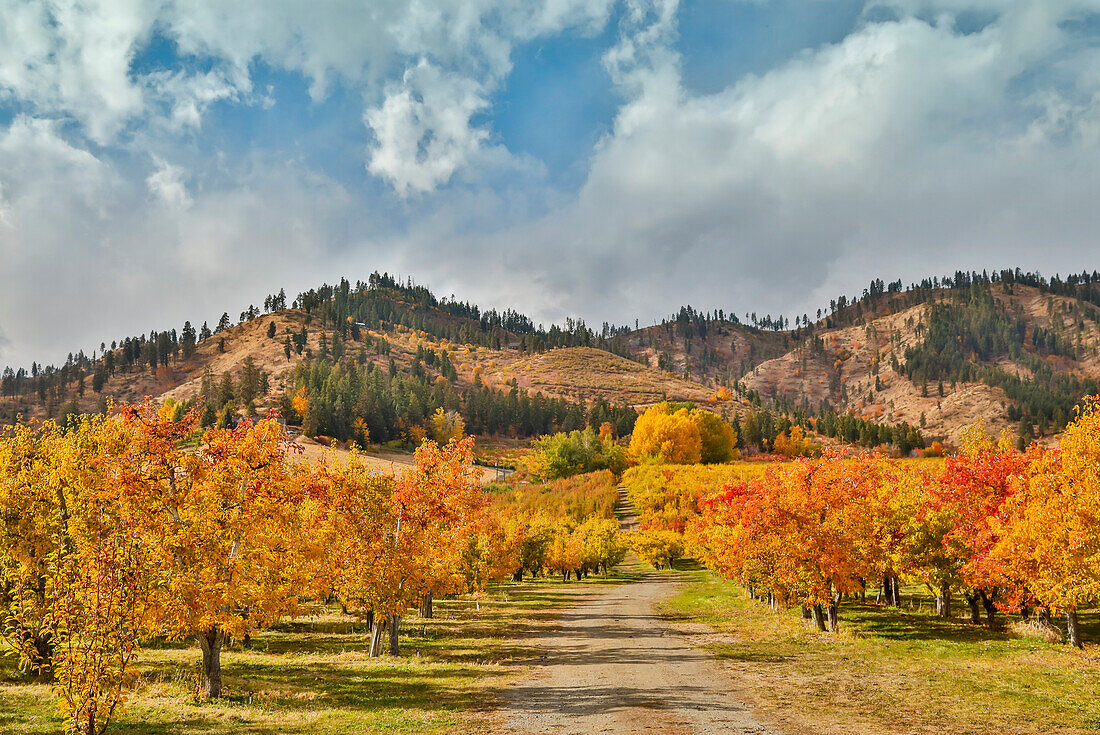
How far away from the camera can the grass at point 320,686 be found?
1891 centimetres

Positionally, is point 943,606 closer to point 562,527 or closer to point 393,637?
point 393,637

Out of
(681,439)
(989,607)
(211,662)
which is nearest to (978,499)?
(989,607)

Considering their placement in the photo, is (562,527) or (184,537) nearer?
(184,537)

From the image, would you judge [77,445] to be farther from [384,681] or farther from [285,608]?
[384,681]

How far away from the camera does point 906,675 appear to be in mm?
25656

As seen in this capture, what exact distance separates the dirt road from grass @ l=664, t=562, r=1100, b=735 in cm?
145

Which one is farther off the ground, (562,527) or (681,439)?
(681,439)

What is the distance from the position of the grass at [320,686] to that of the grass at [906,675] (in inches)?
434

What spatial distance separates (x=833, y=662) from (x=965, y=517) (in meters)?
14.7

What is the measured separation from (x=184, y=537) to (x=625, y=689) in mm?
17388

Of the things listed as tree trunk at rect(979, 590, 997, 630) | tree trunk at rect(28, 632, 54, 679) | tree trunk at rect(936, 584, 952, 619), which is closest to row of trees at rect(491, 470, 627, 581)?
tree trunk at rect(936, 584, 952, 619)

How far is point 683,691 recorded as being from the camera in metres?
23.3

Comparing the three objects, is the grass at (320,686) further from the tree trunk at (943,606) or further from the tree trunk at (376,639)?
the tree trunk at (943,606)

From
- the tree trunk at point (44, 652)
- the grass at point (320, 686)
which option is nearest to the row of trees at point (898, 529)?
the grass at point (320, 686)
